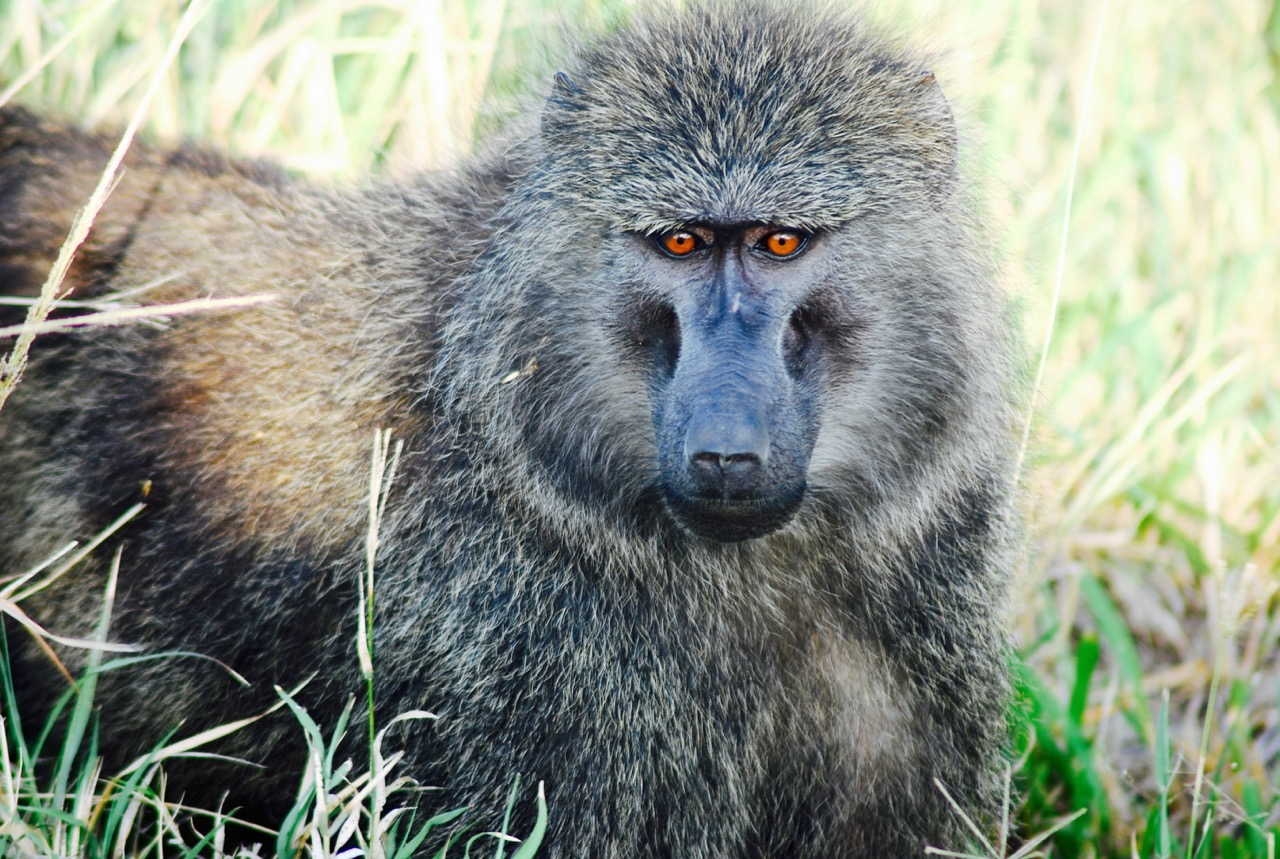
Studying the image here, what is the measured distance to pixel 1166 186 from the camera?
16.0ft

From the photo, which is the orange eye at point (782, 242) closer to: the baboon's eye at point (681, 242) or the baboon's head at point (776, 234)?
the baboon's head at point (776, 234)

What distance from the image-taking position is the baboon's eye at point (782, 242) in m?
2.42

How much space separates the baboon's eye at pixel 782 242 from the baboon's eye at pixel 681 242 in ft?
0.38

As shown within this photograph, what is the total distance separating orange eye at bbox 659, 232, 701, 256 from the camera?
243 cm

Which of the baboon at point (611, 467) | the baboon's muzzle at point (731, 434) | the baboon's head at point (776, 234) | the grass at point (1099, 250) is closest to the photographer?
the baboon's muzzle at point (731, 434)

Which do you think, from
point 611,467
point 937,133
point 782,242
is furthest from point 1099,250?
point 611,467

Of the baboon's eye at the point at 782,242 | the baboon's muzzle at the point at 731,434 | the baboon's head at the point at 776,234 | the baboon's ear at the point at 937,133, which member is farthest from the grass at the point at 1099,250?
the baboon's muzzle at the point at 731,434

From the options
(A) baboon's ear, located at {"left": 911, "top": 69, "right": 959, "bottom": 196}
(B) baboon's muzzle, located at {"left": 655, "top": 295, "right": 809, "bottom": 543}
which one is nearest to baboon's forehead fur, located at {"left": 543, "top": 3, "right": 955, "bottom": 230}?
(A) baboon's ear, located at {"left": 911, "top": 69, "right": 959, "bottom": 196}

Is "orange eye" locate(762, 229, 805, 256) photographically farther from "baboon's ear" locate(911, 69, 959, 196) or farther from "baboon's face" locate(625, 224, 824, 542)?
"baboon's ear" locate(911, 69, 959, 196)

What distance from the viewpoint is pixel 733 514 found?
226 centimetres

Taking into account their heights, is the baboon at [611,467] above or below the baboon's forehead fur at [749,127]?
below

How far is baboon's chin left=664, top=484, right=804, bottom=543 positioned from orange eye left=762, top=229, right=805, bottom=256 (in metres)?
0.42

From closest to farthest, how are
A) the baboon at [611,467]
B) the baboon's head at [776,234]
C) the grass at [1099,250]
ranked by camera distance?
the baboon's head at [776,234]
the baboon at [611,467]
the grass at [1099,250]

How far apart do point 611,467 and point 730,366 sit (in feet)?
1.41
